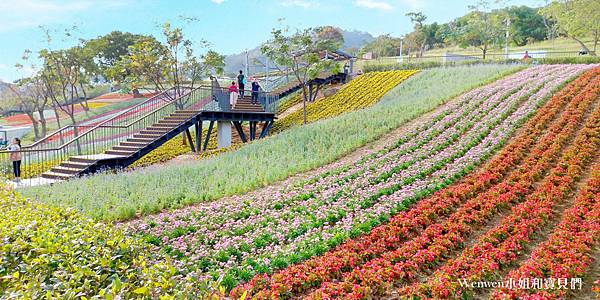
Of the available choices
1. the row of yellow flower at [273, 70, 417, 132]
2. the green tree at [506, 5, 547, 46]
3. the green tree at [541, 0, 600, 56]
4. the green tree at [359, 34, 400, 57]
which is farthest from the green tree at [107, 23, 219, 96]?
the green tree at [506, 5, 547, 46]

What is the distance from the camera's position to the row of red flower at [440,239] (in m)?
5.28

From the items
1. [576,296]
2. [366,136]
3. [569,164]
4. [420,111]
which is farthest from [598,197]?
[420,111]

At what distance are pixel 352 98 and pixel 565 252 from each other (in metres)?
23.4

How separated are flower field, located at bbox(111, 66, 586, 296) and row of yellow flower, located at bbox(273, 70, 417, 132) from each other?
39.4 ft

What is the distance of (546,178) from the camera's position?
353 inches

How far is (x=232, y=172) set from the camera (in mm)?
11930

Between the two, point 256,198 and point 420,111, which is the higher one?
point 420,111

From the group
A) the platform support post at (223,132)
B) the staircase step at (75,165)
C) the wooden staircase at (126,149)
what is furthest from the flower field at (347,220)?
the platform support post at (223,132)

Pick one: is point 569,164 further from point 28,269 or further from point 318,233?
point 28,269

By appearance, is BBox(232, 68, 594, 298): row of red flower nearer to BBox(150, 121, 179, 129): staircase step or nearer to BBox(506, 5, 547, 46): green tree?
BBox(150, 121, 179, 129): staircase step

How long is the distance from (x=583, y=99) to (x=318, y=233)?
1236cm

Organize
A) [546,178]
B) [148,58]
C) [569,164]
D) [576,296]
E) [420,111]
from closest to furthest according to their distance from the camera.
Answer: [576,296], [546,178], [569,164], [420,111], [148,58]

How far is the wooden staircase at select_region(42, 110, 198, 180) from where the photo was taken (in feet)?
46.1

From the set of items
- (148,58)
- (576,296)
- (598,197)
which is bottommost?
(576,296)
